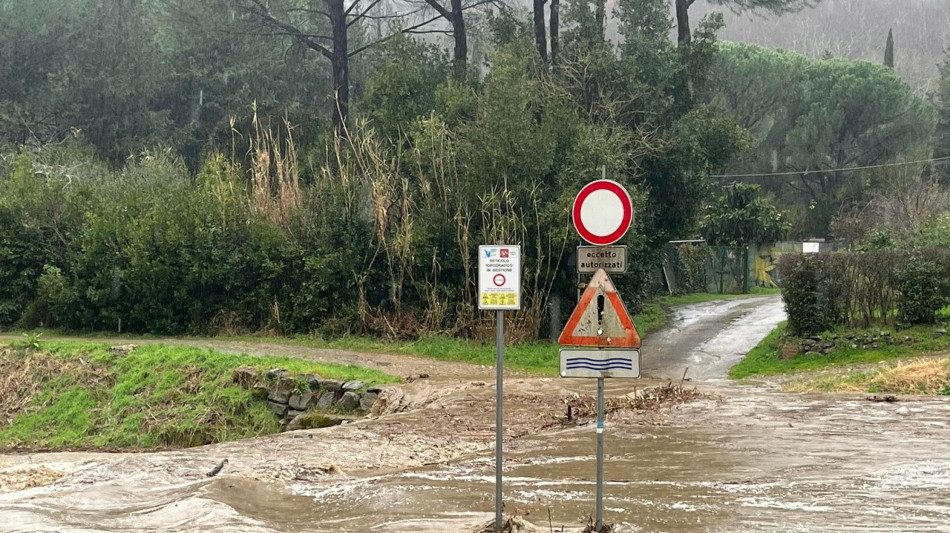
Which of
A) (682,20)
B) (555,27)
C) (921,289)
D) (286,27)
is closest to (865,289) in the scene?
(921,289)

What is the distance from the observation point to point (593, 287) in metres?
6.64

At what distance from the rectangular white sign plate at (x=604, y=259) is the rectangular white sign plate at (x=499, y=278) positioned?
0.49 metres

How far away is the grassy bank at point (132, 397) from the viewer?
16594mm

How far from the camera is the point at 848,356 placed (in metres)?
18.9

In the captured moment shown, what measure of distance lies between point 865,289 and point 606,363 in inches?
589

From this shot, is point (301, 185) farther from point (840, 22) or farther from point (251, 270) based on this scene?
point (840, 22)

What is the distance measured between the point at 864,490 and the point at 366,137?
17.1 meters

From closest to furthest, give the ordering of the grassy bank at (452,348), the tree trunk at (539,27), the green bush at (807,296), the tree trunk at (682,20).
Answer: the grassy bank at (452,348), the green bush at (807,296), the tree trunk at (539,27), the tree trunk at (682,20)

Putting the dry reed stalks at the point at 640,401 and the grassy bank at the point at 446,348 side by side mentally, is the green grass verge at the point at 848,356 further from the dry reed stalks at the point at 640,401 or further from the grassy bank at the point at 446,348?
the dry reed stalks at the point at 640,401

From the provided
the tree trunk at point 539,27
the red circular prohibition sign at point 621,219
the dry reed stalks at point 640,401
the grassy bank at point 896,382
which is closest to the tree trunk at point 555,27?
the tree trunk at point 539,27

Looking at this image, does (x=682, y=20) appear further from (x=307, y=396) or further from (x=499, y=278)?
(x=499, y=278)

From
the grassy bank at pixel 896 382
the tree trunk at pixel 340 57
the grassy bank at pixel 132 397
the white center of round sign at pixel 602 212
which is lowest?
the grassy bank at pixel 132 397

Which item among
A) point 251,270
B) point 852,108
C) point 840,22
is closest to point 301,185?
point 251,270

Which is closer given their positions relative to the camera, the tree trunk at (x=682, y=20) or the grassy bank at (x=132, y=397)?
the grassy bank at (x=132, y=397)
